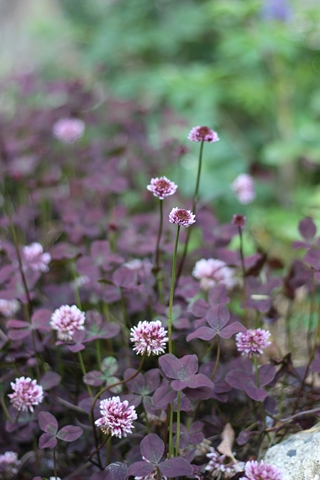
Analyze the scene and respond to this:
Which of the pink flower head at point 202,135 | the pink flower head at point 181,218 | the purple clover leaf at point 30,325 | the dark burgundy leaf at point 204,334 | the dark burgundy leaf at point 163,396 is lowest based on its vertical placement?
the purple clover leaf at point 30,325

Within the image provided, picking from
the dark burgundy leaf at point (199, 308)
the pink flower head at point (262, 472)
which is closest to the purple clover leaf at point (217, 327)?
the dark burgundy leaf at point (199, 308)

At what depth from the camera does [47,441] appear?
963mm

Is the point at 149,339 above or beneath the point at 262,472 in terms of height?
above

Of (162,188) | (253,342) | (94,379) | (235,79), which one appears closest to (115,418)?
(94,379)

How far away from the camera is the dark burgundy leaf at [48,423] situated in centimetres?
98

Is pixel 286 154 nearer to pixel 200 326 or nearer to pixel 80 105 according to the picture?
pixel 80 105

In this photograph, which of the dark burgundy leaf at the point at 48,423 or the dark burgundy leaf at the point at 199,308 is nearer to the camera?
the dark burgundy leaf at the point at 48,423

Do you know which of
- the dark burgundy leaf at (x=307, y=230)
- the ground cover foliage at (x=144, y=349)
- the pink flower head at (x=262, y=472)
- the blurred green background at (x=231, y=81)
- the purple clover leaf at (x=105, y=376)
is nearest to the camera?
the pink flower head at (x=262, y=472)

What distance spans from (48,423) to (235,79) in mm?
2491

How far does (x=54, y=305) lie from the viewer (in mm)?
1382

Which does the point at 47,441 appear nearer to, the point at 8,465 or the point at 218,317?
the point at 8,465

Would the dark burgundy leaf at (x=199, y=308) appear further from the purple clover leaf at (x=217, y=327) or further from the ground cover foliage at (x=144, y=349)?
the purple clover leaf at (x=217, y=327)

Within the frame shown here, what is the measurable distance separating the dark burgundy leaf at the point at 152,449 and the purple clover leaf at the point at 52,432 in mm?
143

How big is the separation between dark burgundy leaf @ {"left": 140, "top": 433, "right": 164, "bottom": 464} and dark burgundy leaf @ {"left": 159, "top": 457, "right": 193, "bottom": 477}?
0.05 feet
